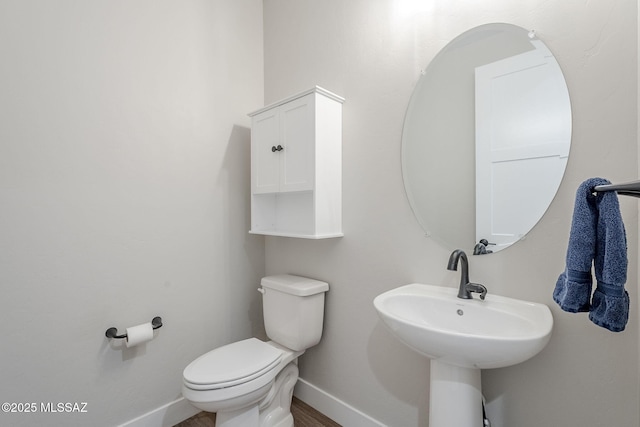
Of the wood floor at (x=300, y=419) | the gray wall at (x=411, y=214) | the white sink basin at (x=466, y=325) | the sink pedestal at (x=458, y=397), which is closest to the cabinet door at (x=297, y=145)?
the gray wall at (x=411, y=214)

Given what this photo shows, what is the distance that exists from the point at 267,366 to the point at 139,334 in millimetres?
660

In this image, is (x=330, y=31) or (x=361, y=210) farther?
(x=330, y=31)

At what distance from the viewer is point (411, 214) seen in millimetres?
1357

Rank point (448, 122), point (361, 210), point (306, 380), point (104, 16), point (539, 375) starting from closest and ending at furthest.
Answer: point (539, 375), point (448, 122), point (104, 16), point (361, 210), point (306, 380)

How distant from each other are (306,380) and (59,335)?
131 centimetres

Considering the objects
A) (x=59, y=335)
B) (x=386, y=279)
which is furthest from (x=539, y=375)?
(x=59, y=335)

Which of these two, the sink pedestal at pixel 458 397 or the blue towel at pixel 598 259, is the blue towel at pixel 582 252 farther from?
the sink pedestal at pixel 458 397

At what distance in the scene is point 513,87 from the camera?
109 centimetres

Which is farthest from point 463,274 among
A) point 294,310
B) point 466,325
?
point 294,310

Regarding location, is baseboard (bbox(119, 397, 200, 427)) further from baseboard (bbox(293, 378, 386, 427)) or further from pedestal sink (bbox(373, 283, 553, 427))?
pedestal sink (bbox(373, 283, 553, 427))

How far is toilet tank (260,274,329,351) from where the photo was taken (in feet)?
5.20

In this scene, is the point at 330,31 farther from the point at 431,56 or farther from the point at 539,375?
the point at 539,375

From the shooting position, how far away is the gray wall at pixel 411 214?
2.96ft

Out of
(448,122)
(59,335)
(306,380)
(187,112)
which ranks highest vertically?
(187,112)
